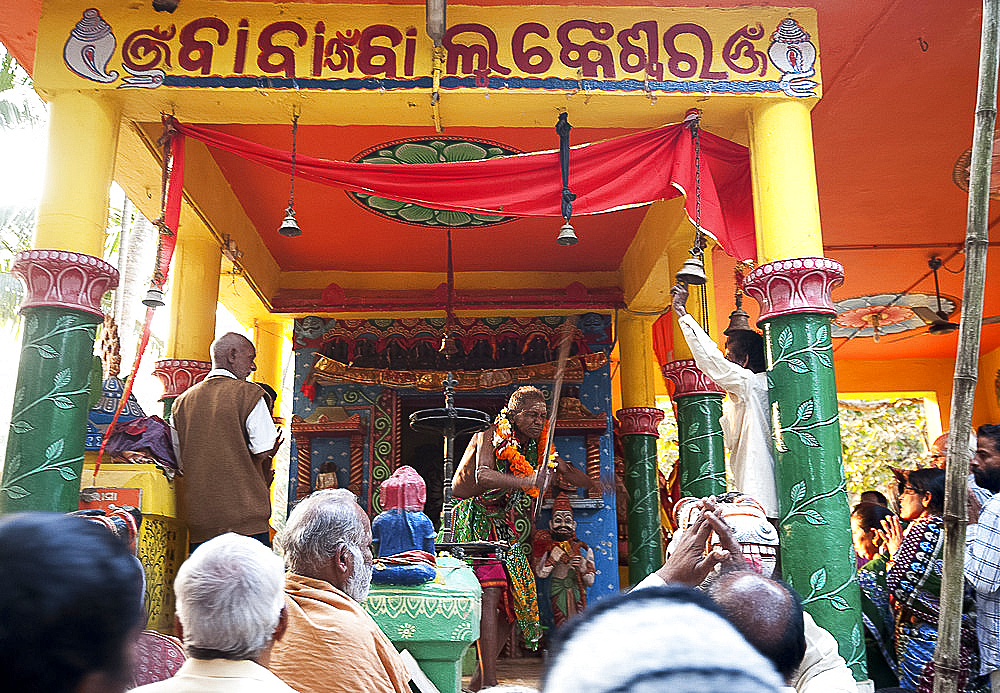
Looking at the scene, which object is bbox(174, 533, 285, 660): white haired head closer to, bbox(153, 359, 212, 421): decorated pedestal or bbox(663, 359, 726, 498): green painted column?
bbox(153, 359, 212, 421): decorated pedestal

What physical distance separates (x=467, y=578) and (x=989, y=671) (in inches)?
94.3

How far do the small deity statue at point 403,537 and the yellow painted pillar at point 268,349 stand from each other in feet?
17.3

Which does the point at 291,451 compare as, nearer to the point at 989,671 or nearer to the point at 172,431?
the point at 172,431

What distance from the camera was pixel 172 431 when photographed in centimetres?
512

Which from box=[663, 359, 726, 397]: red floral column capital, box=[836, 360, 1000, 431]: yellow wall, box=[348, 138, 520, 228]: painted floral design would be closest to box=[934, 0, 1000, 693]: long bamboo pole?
box=[348, 138, 520, 228]: painted floral design

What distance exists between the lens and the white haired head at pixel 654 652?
716 mm

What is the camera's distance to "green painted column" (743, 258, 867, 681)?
4.48 metres

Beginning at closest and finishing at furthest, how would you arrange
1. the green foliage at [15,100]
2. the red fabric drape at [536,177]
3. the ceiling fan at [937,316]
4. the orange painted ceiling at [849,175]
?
the red fabric drape at [536,177] < the orange painted ceiling at [849,175] < the ceiling fan at [937,316] < the green foliage at [15,100]

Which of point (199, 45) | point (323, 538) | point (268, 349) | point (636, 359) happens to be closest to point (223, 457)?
point (323, 538)

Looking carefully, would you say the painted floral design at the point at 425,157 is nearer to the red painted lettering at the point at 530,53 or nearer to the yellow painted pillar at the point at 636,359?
the red painted lettering at the point at 530,53

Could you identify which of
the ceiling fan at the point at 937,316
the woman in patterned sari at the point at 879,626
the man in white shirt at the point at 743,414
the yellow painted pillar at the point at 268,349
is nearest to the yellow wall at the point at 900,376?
the ceiling fan at the point at 937,316

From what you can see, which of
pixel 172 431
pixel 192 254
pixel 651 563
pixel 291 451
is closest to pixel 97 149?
pixel 172 431

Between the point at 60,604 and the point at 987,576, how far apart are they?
371cm

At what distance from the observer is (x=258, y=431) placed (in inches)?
198
